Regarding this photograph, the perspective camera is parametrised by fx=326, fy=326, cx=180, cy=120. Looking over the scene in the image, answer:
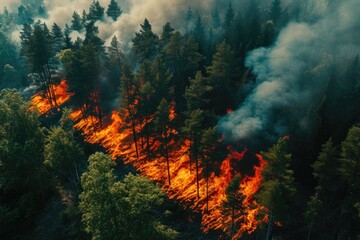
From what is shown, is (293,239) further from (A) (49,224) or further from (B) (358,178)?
(A) (49,224)

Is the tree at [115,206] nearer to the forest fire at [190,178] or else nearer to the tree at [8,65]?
the forest fire at [190,178]

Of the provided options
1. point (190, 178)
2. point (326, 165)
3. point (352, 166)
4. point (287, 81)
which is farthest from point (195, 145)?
point (287, 81)

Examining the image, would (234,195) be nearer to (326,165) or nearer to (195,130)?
(195,130)

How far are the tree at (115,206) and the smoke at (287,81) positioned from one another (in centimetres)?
2555

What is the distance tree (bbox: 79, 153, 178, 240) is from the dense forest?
8 cm

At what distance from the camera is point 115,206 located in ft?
70.0

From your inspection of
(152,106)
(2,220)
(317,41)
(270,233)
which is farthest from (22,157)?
(317,41)

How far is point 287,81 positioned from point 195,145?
23914mm

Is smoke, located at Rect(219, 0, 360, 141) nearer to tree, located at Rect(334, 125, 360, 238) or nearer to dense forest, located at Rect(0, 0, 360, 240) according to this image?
dense forest, located at Rect(0, 0, 360, 240)

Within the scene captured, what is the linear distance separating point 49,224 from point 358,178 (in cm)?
3456

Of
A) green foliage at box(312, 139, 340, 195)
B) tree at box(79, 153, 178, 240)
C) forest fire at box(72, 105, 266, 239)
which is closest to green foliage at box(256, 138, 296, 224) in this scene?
forest fire at box(72, 105, 266, 239)

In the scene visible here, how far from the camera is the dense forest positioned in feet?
98.5

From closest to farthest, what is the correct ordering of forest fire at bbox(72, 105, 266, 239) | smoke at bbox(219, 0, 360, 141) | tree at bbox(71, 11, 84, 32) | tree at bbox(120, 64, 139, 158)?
1. forest fire at bbox(72, 105, 266, 239)
2. tree at bbox(120, 64, 139, 158)
3. smoke at bbox(219, 0, 360, 141)
4. tree at bbox(71, 11, 84, 32)

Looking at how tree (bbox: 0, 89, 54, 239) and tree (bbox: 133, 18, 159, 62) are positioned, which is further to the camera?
tree (bbox: 133, 18, 159, 62)
